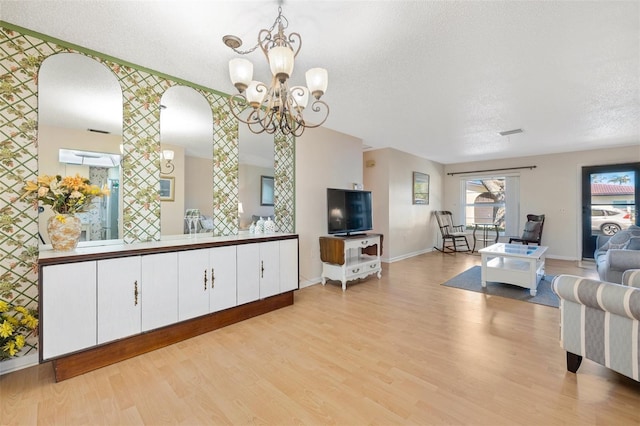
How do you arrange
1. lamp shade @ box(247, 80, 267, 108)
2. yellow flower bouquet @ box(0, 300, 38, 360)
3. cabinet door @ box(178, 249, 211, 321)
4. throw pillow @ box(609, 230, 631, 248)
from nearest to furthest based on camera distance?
yellow flower bouquet @ box(0, 300, 38, 360)
lamp shade @ box(247, 80, 267, 108)
cabinet door @ box(178, 249, 211, 321)
throw pillow @ box(609, 230, 631, 248)

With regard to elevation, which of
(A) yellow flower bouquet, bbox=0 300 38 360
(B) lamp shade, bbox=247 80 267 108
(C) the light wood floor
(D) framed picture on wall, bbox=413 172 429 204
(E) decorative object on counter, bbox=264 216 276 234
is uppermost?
(B) lamp shade, bbox=247 80 267 108

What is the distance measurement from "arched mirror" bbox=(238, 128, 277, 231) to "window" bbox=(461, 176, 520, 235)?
237 inches

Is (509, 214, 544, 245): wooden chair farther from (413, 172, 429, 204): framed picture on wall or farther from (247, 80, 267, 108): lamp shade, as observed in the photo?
(247, 80, 267, 108): lamp shade

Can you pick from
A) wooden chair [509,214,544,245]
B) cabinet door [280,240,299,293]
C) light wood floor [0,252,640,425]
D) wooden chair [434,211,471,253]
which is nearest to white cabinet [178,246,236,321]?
light wood floor [0,252,640,425]

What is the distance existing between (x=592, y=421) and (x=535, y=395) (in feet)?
0.79

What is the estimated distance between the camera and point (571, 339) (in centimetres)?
178

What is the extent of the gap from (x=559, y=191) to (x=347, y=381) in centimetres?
691

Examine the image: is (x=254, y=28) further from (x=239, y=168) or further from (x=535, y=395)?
(x=535, y=395)

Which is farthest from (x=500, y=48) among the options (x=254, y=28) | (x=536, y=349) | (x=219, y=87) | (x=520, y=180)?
(x=520, y=180)

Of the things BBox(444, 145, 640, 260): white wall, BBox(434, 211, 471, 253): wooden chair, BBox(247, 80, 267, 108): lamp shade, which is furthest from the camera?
BBox(434, 211, 471, 253): wooden chair

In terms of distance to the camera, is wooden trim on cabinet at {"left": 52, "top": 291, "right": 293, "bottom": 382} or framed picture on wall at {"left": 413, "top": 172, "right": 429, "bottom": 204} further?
framed picture on wall at {"left": 413, "top": 172, "right": 429, "bottom": 204}

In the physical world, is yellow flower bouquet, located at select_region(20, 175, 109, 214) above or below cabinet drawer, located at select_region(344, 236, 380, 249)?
above

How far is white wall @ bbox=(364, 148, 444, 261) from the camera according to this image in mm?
5648

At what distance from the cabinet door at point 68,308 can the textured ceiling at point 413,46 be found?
1.74 meters
